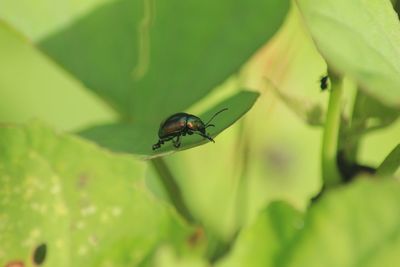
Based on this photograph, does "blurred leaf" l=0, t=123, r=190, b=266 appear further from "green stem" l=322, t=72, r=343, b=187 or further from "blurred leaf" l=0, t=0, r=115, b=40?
"blurred leaf" l=0, t=0, r=115, b=40

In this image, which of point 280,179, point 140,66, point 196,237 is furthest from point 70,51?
point 196,237

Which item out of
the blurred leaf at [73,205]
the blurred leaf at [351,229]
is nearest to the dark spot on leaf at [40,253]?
the blurred leaf at [73,205]

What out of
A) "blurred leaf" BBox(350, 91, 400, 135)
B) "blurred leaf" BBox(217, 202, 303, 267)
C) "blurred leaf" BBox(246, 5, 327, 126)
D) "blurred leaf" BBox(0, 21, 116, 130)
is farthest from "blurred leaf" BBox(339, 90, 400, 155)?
"blurred leaf" BBox(0, 21, 116, 130)

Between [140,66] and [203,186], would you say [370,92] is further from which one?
[203,186]

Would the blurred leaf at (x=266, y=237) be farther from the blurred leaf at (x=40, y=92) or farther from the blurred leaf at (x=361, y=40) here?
the blurred leaf at (x=40, y=92)

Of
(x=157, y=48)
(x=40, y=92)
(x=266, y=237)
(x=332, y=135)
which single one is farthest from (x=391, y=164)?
(x=40, y=92)
